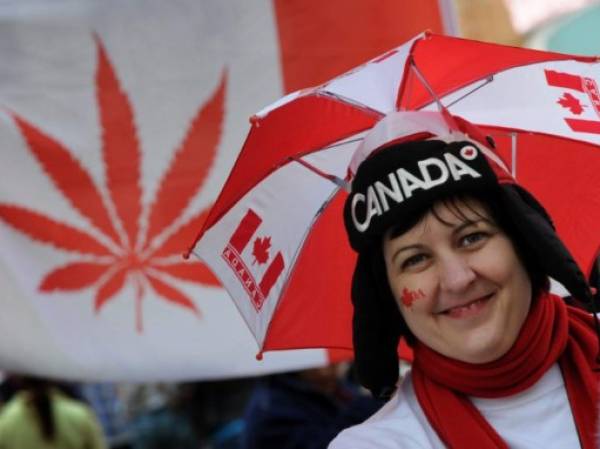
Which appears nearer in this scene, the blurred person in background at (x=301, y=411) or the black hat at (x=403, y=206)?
the black hat at (x=403, y=206)

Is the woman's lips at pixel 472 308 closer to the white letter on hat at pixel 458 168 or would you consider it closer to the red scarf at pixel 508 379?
the red scarf at pixel 508 379

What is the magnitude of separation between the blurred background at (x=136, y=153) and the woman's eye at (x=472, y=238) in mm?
1497

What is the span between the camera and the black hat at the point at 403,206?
77.4 inches

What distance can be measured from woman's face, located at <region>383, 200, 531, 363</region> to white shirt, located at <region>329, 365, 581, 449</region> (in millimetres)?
106

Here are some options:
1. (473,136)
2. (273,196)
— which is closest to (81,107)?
(273,196)

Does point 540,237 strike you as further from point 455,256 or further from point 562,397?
point 562,397

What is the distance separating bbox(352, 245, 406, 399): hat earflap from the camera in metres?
2.10

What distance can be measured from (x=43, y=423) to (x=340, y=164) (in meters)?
3.33

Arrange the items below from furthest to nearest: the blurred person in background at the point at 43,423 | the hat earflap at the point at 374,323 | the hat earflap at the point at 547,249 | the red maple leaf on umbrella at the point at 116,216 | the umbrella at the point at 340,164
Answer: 1. the blurred person in background at the point at 43,423
2. the red maple leaf on umbrella at the point at 116,216
3. the umbrella at the point at 340,164
4. the hat earflap at the point at 374,323
5. the hat earflap at the point at 547,249

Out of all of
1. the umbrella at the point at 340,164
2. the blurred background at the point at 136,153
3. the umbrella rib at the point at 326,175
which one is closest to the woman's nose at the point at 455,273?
the umbrella at the point at 340,164

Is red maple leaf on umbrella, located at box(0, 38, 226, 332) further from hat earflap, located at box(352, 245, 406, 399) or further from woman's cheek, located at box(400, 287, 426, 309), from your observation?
woman's cheek, located at box(400, 287, 426, 309)

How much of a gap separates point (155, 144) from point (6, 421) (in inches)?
93.7

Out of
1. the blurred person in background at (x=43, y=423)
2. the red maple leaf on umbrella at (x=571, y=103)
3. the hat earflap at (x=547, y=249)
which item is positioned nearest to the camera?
the hat earflap at (x=547, y=249)

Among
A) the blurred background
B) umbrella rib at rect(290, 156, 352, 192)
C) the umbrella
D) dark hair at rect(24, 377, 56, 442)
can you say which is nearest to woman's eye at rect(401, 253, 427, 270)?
the umbrella
